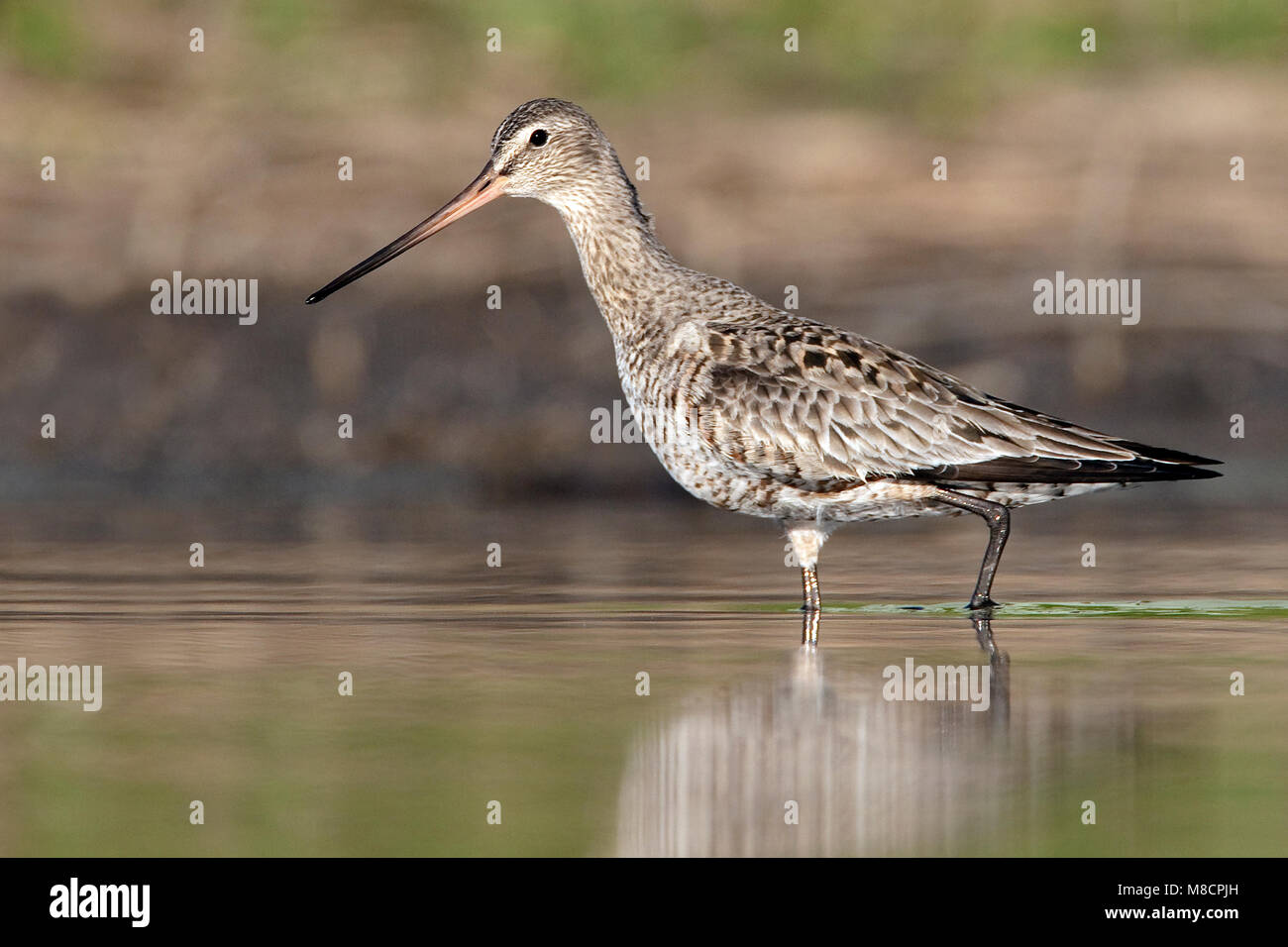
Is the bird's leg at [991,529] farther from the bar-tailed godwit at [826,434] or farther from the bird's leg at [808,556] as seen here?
the bird's leg at [808,556]

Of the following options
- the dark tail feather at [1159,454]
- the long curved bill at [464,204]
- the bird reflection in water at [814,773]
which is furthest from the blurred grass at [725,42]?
the bird reflection in water at [814,773]

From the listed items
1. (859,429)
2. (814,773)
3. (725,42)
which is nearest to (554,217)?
(725,42)

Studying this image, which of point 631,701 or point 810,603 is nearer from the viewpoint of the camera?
point 631,701

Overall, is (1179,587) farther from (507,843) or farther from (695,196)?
(695,196)

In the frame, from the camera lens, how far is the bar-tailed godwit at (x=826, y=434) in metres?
10.1

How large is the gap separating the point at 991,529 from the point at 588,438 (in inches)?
234

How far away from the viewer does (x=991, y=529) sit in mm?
10281

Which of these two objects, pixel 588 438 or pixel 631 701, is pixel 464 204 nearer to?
pixel 631 701

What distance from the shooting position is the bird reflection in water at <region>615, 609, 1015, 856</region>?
6250mm

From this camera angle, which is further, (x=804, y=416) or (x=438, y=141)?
(x=438, y=141)

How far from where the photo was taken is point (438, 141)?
18.0 m

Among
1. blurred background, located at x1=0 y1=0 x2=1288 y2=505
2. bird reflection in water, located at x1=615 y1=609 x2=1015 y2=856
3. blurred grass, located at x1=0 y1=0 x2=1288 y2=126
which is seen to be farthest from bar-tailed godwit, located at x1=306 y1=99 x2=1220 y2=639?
blurred grass, located at x1=0 y1=0 x2=1288 y2=126

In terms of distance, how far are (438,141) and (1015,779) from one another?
472 inches

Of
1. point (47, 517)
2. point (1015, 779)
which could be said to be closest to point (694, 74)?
point (47, 517)
